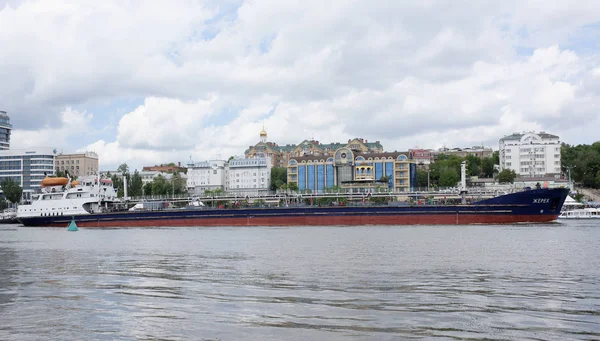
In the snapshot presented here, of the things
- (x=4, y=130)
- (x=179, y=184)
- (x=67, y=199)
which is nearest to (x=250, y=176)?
(x=179, y=184)

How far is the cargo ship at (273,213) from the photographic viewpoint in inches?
2459

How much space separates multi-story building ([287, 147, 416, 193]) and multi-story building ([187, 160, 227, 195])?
109 ft

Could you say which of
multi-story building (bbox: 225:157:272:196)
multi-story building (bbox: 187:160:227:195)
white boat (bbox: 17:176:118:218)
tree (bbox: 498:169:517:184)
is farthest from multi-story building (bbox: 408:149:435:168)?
white boat (bbox: 17:176:118:218)

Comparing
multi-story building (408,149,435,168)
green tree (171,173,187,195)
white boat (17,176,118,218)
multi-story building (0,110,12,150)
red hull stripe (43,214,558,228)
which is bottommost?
red hull stripe (43,214,558,228)

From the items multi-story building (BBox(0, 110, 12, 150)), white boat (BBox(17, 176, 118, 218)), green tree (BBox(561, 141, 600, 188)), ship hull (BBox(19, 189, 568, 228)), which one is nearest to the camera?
ship hull (BBox(19, 189, 568, 228))

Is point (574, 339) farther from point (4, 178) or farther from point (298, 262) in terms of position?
point (4, 178)

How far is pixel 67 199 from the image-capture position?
248 ft

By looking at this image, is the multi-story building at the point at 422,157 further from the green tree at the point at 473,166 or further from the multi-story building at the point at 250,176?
the multi-story building at the point at 250,176

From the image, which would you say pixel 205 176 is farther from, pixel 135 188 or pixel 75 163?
pixel 75 163

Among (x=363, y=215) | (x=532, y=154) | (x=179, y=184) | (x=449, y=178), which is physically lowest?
(x=363, y=215)

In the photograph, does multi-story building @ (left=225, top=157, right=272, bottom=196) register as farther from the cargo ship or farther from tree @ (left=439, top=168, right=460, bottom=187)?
the cargo ship

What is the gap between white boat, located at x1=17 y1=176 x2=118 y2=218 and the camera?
2955 inches

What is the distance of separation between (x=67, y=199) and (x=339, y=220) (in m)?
34.6


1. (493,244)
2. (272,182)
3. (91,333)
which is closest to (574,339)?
(91,333)
